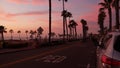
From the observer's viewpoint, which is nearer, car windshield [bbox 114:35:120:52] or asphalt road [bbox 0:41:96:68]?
car windshield [bbox 114:35:120:52]

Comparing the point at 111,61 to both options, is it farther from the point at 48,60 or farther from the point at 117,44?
the point at 48,60

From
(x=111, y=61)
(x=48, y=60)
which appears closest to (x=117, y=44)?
(x=111, y=61)

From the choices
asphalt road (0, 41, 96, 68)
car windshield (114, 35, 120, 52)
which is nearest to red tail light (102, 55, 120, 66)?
car windshield (114, 35, 120, 52)

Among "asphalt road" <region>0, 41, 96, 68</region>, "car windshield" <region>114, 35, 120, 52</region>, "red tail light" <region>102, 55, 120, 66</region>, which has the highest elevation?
"car windshield" <region>114, 35, 120, 52</region>

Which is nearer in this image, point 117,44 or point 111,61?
point 111,61

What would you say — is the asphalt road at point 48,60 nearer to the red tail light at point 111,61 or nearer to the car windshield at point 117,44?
the car windshield at point 117,44

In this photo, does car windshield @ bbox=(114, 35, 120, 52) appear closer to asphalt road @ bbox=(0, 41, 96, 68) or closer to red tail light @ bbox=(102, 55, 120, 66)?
red tail light @ bbox=(102, 55, 120, 66)

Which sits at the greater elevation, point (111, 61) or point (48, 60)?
point (111, 61)

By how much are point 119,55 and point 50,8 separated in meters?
54.9

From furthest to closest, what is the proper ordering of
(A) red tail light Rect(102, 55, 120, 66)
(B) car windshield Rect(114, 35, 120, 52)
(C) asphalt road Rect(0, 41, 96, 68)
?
(C) asphalt road Rect(0, 41, 96, 68) < (B) car windshield Rect(114, 35, 120, 52) < (A) red tail light Rect(102, 55, 120, 66)

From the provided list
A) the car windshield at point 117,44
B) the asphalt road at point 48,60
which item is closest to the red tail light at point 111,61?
the car windshield at point 117,44

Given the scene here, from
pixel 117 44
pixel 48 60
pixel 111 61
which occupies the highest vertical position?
pixel 117 44

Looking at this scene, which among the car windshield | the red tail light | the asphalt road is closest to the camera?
the red tail light

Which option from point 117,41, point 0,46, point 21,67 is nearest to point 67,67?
point 21,67
